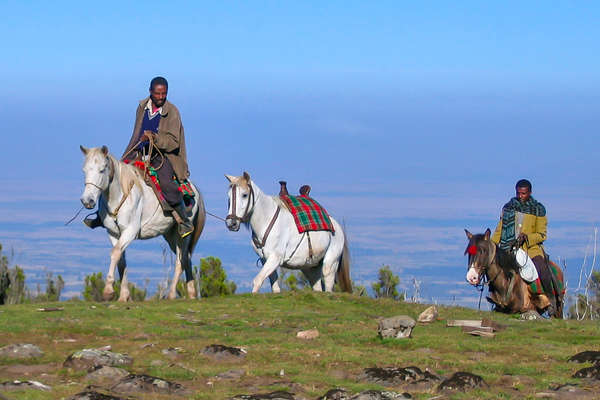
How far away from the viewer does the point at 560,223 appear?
9469 cm

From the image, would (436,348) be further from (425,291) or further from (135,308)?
(425,291)

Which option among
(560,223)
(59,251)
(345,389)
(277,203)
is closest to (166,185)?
(277,203)

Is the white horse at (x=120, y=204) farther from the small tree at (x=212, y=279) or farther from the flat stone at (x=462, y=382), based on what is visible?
the flat stone at (x=462, y=382)

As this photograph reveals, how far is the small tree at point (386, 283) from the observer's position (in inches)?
950

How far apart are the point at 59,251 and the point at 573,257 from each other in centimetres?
3186

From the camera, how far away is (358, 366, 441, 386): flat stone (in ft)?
35.6

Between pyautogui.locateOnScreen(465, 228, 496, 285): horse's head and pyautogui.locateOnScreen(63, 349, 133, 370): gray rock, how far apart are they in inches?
239

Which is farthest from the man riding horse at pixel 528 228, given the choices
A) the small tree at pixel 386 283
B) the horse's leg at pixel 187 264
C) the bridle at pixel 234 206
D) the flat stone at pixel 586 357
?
the small tree at pixel 386 283

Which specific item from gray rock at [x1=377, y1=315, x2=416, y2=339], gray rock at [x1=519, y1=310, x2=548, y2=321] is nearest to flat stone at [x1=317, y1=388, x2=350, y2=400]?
gray rock at [x1=377, y1=315, x2=416, y2=339]

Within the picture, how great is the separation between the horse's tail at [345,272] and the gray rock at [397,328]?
260 inches

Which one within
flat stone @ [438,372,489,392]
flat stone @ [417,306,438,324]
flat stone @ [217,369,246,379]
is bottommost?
flat stone @ [217,369,246,379]

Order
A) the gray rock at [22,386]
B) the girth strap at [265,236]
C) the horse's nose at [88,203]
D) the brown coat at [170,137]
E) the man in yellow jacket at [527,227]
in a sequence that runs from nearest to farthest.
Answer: the gray rock at [22,386] < the horse's nose at [88,203] < the man in yellow jacket at [527,227] < the brown coat at [170,137] < the girth strap at [265,236]

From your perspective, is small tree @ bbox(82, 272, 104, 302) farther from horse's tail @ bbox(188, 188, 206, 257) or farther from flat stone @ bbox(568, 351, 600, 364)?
flat stone @ bbox(568, 351, 600, 364)

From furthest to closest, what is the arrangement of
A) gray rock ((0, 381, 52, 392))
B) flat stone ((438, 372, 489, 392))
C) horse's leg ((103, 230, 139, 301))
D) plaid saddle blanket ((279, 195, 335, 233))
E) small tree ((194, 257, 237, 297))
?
A: small tree ((194, 257, 237, 297)) < plaid saddle blanket ((279, 195, 335, 233)) < horse's leg ((103, 230, 139, 301)) < flat stone ((438, 372, 489, 392)) < gray rock ((0, 381, 52, 392))
